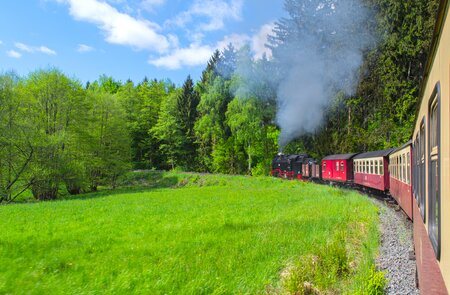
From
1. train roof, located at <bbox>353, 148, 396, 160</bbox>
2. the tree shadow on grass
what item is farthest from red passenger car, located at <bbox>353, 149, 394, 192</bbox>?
the tree shadow on grass

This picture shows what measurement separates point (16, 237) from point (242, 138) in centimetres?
3420

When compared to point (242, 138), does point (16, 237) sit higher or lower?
lower

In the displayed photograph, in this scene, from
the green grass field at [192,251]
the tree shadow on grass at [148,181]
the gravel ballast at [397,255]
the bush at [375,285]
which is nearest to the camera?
the bush at [375,285]

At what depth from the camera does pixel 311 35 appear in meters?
41.1

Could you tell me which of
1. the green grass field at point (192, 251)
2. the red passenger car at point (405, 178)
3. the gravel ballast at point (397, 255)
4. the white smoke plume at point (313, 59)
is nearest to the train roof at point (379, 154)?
the green grass field at point (192, 251)

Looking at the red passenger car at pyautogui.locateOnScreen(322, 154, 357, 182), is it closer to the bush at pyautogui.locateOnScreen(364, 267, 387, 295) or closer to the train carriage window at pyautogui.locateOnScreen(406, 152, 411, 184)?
the train carriage window at pyautogui.locateOnScreen(406, 152, 411, 184)

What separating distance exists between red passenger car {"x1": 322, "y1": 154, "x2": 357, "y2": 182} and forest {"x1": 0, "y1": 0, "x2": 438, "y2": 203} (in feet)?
15.9

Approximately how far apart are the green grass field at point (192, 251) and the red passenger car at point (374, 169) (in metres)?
2.44

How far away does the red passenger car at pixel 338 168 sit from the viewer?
25.1 metres

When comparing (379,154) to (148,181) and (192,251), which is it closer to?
(192,251)

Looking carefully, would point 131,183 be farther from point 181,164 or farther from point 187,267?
point 187,267

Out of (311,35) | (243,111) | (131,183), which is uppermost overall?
(311,35)

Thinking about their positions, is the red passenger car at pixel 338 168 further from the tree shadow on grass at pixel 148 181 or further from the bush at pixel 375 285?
the bush at pixel 375 285

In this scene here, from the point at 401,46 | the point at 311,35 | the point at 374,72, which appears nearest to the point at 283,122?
the point at 311,35
